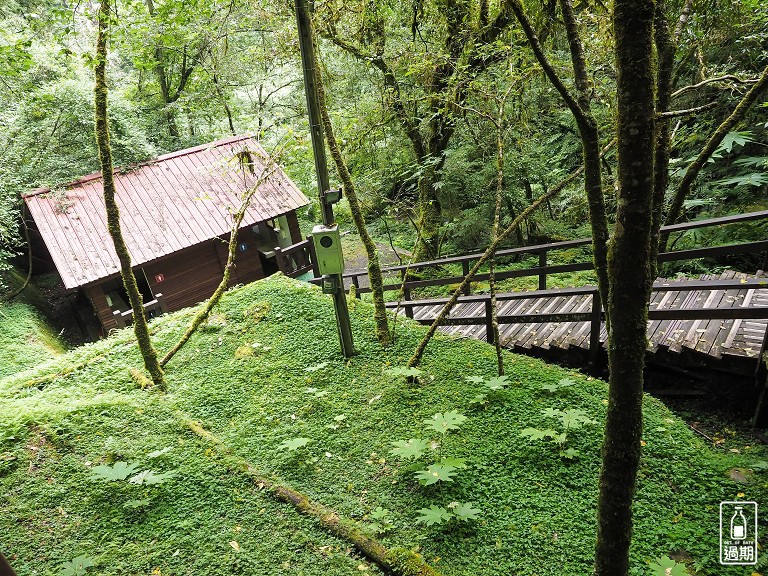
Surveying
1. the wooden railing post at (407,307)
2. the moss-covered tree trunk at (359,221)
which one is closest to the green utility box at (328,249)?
the moss-covered tree trunk at (359,221)

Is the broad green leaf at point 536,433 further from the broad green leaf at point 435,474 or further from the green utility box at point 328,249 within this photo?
the green utility box at point 328,249

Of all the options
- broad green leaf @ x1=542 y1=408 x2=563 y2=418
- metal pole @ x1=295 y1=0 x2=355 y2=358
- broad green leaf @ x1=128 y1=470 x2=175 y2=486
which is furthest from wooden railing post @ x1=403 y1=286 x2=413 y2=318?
broad green leaf @ x1=128 y1=470 x2=175 y2=486

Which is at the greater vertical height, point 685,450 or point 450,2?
point 450,2

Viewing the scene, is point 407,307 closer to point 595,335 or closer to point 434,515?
point 595,335

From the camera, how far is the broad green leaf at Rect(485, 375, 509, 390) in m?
5.60

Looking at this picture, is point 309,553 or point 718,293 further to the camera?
point 718,293

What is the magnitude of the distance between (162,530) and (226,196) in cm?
1278

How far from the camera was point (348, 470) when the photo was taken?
489 centimetres

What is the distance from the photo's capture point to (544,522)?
399 centimetres

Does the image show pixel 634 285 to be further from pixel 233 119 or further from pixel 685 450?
pixel 233 119

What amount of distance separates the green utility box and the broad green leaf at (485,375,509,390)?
2.55m

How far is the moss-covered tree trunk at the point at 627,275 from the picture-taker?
76.6 inches

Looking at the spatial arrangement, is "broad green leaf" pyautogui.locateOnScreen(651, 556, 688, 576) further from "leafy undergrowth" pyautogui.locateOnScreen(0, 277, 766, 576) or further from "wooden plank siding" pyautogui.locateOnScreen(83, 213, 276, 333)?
"wooden plank siding" pyautogui.locateOnScreen(83, 213, 276, 333)

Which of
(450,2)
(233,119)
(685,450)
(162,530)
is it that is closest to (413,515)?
(162,530)
